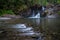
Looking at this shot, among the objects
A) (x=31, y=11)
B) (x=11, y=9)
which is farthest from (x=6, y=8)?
(x=31, y=11)

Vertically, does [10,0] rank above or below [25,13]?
above

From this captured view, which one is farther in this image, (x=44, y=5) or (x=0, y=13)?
(x=44, y=5)

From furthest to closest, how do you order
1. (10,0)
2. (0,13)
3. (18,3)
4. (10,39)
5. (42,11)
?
(42,11)
(18,3)
(10,0)
(0,13)
(10,39)

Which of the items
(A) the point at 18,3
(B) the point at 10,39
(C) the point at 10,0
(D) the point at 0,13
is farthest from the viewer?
(A) the point at 18,3

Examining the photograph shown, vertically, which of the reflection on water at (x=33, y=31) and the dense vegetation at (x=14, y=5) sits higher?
the dense vegetation at (x=14, y=5)

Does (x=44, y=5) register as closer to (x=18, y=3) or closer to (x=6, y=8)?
(x=18, y=3)

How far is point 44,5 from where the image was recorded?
58375 mm

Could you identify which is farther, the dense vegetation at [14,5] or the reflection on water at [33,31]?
the dense vegetation at [14,5]

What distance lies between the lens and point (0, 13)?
44469 mm

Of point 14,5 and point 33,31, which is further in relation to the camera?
point 14,5

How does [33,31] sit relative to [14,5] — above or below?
below

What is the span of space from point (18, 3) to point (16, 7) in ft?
4.40

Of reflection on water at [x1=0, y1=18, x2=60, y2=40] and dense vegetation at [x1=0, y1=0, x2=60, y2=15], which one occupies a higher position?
dense vegetation at [x1=0, y1=0, x2=60, y2=15]

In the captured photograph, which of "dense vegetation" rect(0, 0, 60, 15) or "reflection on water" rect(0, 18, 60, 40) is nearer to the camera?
"reflection on water" rect(0, 18, 60, 40)
